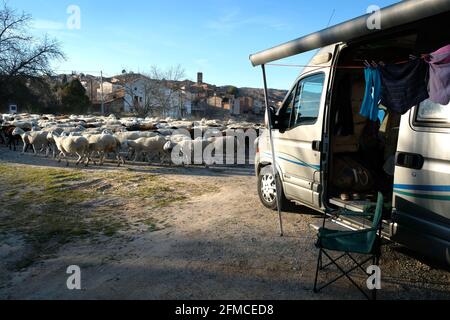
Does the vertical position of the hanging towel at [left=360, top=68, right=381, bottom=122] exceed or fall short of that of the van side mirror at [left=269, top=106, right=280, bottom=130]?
it exceeds it

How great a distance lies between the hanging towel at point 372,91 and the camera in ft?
15.7

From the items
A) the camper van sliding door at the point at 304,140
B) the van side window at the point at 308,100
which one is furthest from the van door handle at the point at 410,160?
the van side window at the point at 308,100

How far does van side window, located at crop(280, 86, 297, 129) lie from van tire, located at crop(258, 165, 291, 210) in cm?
100

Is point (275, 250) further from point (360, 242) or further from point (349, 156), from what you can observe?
point (349, 156)

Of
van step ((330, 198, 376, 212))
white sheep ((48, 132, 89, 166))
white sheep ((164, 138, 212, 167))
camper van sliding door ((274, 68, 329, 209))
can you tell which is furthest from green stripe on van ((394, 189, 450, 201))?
white sheep ((48, 132, 89, 166))

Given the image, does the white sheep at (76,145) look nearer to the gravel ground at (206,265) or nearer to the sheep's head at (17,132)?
the sheep's head at (17,132)

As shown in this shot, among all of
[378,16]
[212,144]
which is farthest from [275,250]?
[212,144]

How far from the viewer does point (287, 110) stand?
22.4 feet

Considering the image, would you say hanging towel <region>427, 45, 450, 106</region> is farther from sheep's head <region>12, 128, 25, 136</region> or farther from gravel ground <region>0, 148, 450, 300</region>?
sheep's head <region>12, 128, 25, 136</region>

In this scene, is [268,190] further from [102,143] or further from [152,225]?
[102,143]

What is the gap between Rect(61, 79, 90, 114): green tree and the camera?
192ft

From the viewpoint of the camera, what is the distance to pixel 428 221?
156 inches

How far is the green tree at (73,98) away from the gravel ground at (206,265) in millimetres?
56366
